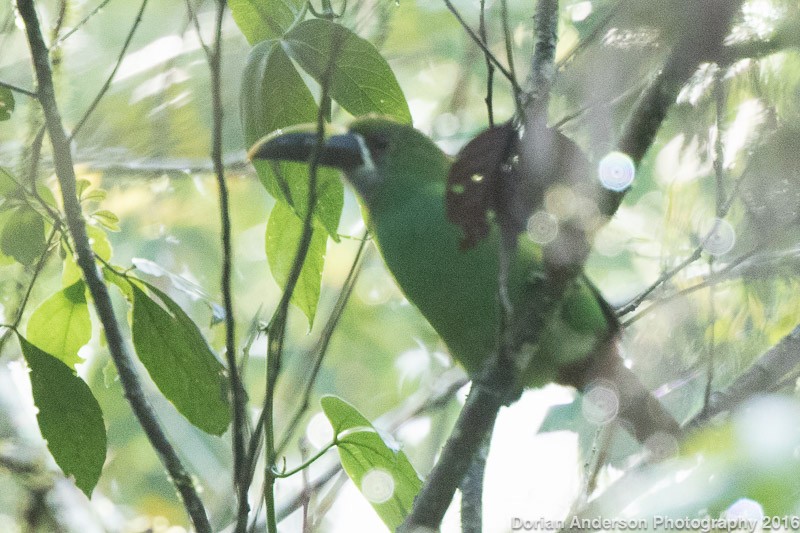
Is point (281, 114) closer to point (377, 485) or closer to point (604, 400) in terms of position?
point (377, 485)

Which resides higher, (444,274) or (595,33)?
(595,33)

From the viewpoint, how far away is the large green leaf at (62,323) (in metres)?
2.21

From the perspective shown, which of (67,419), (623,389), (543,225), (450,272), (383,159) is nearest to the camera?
(543,225)

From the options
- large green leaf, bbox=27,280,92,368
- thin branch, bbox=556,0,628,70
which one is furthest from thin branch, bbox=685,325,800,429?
large green leaf, bbox=27,280,92,368

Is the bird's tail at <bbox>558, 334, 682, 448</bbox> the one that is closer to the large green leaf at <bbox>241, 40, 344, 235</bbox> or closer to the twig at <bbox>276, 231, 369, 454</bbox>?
the twig at <bbox>276, 231, 369, 454</bbox>

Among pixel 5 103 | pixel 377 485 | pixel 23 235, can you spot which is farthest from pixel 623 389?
pixel 5 103

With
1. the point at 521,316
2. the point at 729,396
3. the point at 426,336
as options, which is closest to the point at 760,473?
the point at 521,316

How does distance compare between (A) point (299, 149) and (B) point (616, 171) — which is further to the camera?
(A) point (299, 149)

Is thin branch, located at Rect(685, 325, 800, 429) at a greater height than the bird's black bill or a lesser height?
lesser

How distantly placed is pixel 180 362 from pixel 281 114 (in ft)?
2.01

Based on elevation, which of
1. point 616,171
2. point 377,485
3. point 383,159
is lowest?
point 377,485

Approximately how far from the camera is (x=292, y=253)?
2260 millimetres

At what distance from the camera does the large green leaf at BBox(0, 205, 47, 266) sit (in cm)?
217

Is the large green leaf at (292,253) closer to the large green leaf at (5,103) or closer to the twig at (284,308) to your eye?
the twig at (284,308)
